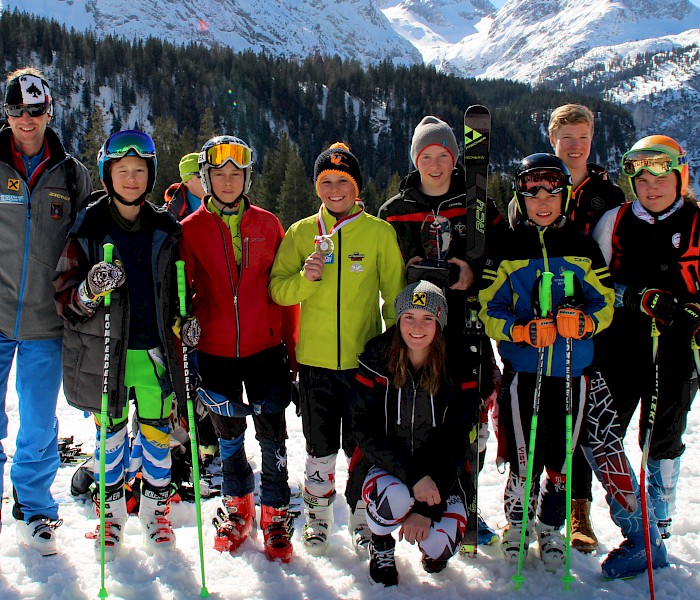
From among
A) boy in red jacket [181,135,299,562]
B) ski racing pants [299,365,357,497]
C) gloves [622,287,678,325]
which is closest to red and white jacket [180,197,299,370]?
boy in red jacket [181,135,299,562]

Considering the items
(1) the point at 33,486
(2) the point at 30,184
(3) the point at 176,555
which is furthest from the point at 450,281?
(1) the point at 33,486

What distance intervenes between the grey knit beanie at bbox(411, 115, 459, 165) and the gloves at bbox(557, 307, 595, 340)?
1335mm

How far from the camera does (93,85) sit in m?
87.6

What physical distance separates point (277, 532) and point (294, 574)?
294 mm

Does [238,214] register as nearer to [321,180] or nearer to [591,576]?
[321,180]

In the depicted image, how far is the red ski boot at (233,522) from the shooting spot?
12.2ft

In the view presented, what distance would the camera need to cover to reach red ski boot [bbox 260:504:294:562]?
3.61 meters

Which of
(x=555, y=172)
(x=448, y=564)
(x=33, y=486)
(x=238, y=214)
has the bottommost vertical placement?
(x=448, y=564)

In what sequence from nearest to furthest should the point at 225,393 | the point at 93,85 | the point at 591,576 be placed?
1. the point at 591,576
2. the point at 225,393
3. the point at 93,85

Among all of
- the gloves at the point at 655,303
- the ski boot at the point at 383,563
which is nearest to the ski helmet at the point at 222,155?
the ski boot at the point at 383,563

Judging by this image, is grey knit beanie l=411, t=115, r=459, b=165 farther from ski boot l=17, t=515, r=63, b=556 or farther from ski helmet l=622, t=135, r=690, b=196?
ski boot l=17, t=515, r=63, b=556

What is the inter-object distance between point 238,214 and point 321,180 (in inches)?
23.4

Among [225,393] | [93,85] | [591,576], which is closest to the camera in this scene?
[591,576]

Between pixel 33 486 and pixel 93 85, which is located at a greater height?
pixel 93 85
